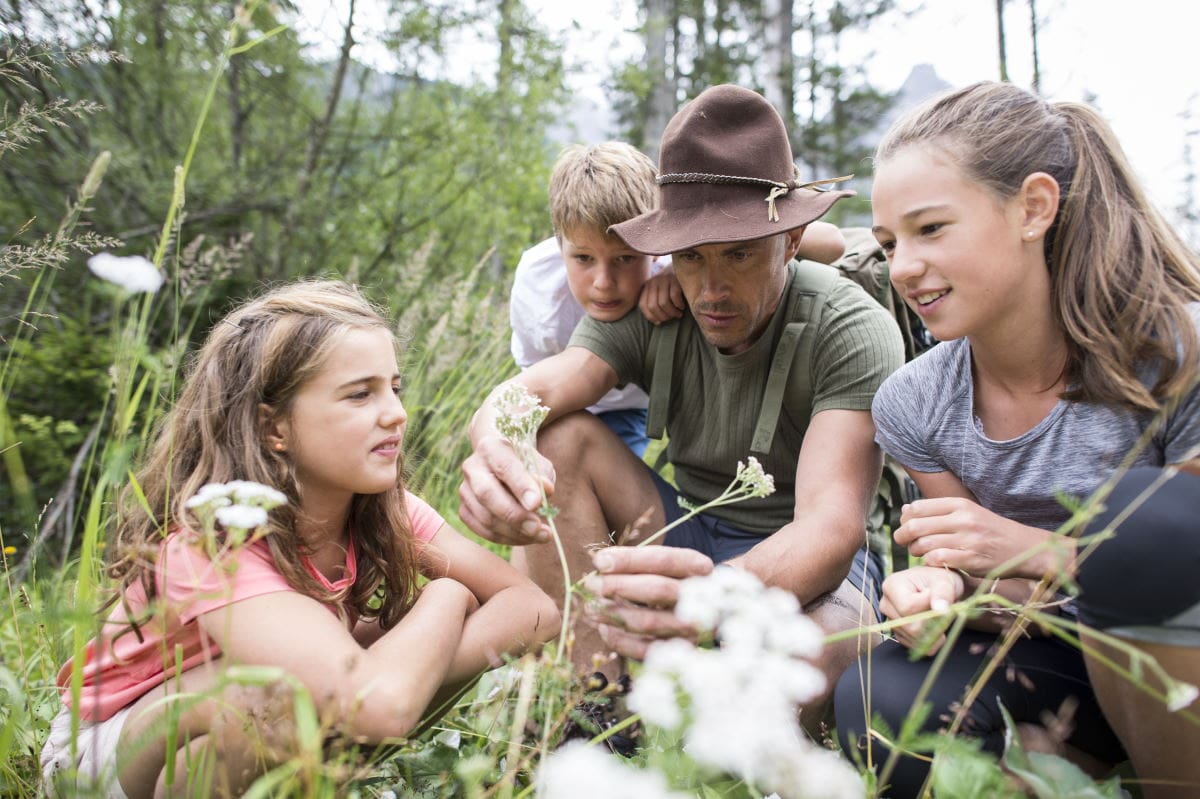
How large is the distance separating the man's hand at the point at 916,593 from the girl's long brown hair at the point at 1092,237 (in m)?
0.49

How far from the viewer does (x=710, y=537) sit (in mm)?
2699

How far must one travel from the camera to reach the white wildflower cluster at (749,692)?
2.74 ft

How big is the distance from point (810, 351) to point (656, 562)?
1015 mm

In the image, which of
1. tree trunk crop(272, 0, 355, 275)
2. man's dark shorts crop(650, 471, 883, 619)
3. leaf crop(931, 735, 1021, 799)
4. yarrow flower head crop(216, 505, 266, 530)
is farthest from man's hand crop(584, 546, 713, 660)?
tree trunk crop(272, 0, 355, 275)

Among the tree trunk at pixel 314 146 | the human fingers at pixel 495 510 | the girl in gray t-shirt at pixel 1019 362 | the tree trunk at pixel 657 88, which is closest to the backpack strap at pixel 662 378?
the human fingers at pixel 495 510

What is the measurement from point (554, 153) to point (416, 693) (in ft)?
21.0

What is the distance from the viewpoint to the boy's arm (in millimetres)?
2986

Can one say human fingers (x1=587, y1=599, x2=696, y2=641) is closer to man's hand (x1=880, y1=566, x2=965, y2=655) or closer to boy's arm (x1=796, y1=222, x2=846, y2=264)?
man's hand (x1=880, y1=566, x2=965, y2=655)

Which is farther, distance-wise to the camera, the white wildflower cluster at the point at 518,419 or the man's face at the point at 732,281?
the man's face at the point at 732,281

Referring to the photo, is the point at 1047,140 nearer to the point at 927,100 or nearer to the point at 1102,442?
the point at 927,100

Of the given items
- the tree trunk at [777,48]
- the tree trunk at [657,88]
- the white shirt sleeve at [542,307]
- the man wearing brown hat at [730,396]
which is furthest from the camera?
the tree trunk at [657,88]

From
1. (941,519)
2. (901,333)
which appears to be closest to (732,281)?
(901,333)

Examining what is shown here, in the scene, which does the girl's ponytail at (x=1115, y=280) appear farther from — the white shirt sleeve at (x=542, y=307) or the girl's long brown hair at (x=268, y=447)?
the white shirt sleeve at (x=542, y=307)

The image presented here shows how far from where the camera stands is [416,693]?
151 cm
